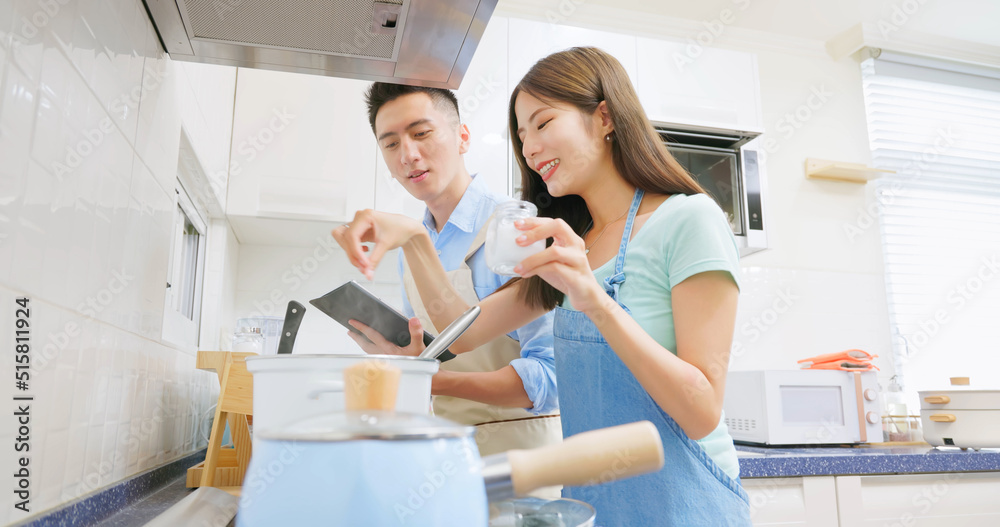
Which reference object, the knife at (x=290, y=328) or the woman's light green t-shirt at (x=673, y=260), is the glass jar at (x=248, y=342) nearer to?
the knife at (x=290, y=328)

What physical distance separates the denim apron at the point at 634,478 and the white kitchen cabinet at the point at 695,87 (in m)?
1.38

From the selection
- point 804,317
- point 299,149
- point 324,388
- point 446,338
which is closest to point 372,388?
point 324,388

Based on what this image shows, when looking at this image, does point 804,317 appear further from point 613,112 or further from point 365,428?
point 365,428

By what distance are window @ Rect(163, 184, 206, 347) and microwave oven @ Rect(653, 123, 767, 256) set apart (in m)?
1.52

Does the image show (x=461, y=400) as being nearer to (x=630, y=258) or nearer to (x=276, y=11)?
(x=630, y=258)

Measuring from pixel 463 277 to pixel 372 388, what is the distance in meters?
1.08

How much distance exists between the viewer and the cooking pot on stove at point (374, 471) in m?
0.25

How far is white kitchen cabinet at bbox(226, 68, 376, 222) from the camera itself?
202cm

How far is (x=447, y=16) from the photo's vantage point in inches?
41.8

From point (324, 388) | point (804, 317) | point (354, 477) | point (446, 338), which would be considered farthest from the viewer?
point (804, 317)

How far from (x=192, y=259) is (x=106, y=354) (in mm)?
1154

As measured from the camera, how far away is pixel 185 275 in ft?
5.96

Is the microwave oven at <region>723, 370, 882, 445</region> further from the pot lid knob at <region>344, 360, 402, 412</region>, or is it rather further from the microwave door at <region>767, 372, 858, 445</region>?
the pot lid knob at <region>344, 360, 402, 412</region>

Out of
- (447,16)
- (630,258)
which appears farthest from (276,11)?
(630,258)
